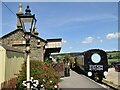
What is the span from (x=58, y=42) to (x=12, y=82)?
42.9 feet

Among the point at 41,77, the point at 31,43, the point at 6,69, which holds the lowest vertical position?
the point at 41,77

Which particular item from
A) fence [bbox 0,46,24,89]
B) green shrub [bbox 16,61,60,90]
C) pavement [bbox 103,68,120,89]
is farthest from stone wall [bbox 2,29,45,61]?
fence [bbox 0,46,24,89]

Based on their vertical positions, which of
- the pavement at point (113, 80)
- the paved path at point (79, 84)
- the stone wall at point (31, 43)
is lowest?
the pavement at point (113, 80)

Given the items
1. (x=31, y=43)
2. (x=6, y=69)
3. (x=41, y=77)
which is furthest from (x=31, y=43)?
(x=6, y=69)

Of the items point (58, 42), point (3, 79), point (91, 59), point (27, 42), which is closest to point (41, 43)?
point (58, 42)

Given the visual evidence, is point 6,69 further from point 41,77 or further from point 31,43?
point 31,43

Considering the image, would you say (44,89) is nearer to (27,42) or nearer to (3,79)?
(3,79)

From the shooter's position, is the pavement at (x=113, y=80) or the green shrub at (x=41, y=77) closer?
the green shrub at (x=41, y=77)

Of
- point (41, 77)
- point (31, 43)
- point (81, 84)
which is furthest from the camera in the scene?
point (31, 43)

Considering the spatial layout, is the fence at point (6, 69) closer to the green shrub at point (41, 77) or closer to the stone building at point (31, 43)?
the green shrub at point (41, 77)

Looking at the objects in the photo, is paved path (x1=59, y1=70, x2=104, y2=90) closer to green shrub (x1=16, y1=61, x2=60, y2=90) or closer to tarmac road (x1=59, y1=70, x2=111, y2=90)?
tarmac road (x1=59, y1=70, x2=111, y2=90)

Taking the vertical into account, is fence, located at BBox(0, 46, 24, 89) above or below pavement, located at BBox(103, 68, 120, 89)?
above

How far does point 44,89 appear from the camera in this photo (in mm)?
9859

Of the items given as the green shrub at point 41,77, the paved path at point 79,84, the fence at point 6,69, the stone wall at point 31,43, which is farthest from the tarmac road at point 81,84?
the fence at point 6,69
